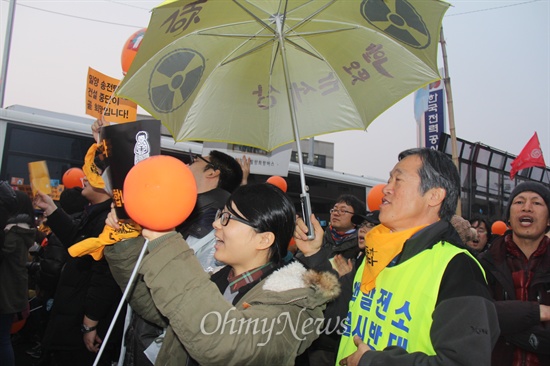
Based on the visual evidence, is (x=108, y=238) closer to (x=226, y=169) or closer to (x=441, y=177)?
(x=226, y=169)

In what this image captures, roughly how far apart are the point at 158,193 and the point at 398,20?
209 centimetres

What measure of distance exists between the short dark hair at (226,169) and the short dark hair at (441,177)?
4.90ft

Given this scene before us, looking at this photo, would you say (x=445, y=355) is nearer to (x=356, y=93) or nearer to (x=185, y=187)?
(x=185, y=187)

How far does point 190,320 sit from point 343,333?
3.29 feet

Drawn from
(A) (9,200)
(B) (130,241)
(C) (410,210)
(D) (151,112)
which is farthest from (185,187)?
(A) (9,200)

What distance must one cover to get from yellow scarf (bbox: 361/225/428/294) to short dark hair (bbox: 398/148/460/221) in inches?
6.1

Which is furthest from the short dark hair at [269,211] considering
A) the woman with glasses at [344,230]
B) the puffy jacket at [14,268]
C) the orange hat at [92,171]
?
the puffy jacket at [14,268]

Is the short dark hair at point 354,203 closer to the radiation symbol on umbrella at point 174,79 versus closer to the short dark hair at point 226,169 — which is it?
the short dark hair at point 226,169

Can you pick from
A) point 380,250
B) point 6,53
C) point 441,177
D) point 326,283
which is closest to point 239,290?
point 326,283

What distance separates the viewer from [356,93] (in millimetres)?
2922

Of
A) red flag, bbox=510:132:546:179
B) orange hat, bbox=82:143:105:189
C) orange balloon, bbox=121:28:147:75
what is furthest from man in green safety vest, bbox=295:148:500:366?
red flag, bbox=510:132:546:179

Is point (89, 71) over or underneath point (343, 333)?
over

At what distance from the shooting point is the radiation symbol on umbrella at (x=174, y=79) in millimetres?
2680

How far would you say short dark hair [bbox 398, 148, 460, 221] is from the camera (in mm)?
1886
